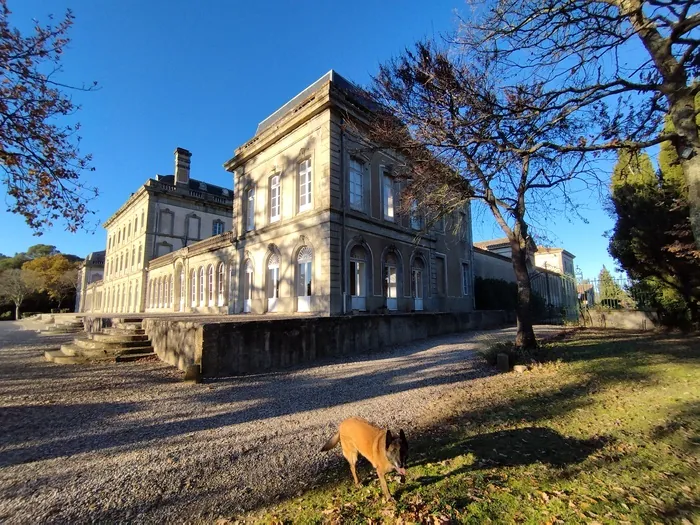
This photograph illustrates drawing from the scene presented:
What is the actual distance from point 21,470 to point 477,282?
2329 centimetres

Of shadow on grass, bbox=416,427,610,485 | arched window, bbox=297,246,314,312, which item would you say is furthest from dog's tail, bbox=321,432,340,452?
arched window, bbox=297,246,314,312

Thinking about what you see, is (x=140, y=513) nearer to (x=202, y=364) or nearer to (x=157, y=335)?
(x=202, y=364)

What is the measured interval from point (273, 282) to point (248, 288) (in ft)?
7.38

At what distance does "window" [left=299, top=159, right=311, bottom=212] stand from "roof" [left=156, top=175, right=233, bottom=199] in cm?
2314

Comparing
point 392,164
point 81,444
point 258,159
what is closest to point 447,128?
point 81,444

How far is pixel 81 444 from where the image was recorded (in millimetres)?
4047

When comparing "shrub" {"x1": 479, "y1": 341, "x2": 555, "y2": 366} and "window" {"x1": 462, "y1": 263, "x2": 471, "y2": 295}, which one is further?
"window" {"x1": 462, "y1": 263, "x2": 471, "y2": 295}

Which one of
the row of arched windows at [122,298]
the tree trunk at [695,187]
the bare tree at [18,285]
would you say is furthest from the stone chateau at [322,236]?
the bare tree at [18,285]

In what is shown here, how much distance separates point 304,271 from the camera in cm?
1431

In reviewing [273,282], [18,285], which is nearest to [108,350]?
[273,282]

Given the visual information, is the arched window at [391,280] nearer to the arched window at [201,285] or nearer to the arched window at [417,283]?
the arched window at [417,283]

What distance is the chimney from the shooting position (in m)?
32.6

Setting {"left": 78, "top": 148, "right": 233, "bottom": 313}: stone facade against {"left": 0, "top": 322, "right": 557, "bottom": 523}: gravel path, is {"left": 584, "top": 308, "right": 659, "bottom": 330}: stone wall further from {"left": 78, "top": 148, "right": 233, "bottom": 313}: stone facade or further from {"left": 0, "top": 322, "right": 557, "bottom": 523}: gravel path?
{"left": 78, "top": 148, "right": 233, "bottom": 313}: stone facade

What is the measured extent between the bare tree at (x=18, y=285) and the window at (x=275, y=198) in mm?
47336
